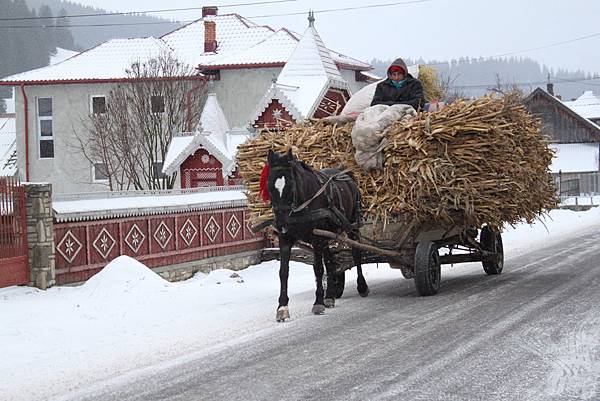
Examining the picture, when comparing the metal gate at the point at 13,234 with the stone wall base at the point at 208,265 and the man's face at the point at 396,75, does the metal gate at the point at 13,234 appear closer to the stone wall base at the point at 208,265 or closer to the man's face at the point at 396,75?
the stone wall base at the point at 208,265

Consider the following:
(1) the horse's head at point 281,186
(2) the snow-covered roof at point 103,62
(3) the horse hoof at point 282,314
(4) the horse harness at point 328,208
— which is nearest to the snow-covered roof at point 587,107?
(2) the snow-covered roof at point 103,62

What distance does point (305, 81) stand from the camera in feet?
107

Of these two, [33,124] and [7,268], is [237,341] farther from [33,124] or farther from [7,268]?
[33,124]

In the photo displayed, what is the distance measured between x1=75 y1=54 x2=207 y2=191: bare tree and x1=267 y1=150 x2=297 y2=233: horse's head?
2694cm

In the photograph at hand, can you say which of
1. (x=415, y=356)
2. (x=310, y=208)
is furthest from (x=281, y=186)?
(x=415, y=356)

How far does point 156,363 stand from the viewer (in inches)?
336

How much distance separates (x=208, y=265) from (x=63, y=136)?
32.3 m

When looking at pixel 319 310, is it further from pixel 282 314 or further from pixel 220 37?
pixel 220 37

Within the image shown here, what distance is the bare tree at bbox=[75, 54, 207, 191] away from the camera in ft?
128

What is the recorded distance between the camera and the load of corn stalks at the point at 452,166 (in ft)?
38.2

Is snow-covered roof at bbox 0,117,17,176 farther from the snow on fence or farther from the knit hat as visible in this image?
the knit hat

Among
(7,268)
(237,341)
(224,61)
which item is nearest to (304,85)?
(224,61)

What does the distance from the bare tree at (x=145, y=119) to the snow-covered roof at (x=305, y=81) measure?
7.47 metres

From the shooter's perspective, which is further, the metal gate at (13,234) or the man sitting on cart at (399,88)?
the metal gate at (13,234)
